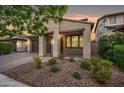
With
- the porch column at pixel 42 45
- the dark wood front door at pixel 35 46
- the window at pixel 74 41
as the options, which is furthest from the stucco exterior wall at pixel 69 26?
the dark wood front door at pixel 35 46

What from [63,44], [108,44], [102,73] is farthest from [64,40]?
[102,73]

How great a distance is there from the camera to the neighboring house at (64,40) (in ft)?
55.7

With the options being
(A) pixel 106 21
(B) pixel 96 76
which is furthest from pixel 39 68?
(A) pixel 106 21

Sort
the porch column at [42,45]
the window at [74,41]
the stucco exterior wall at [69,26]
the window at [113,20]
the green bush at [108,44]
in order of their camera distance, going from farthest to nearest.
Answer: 1. the window at [113,20]
2. the window at [74,41]
3. the porch column at [42,45]
4. the stucco exterior wall at [69,26]
5. the green bush at [108,44]

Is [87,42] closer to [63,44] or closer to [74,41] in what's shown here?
[74,41]

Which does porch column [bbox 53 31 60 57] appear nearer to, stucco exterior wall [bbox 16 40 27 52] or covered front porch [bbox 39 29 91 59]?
covered front porch [bbox 39 29 91 59]

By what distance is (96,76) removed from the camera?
10.3 meters

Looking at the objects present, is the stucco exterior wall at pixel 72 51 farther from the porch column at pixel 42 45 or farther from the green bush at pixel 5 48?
the green bush at pixel 5 48

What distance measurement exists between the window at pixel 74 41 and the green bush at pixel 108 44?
2049mm

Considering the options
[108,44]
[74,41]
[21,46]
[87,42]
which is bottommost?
[21,46]

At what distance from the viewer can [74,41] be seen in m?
19.5

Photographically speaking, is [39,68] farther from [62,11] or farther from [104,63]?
[62,11]

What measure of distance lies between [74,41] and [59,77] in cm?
906

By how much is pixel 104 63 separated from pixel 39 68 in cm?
356
